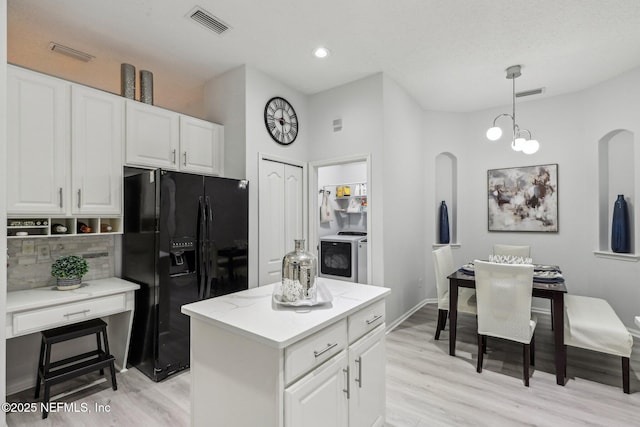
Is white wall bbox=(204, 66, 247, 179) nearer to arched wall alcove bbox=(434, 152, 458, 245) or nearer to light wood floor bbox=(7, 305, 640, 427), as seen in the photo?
light wood floor bbox=(7, 305, 640, 427)

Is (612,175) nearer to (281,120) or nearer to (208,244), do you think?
(281,120)

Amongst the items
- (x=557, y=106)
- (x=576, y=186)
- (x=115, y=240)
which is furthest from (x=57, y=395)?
(x=557, y=106)

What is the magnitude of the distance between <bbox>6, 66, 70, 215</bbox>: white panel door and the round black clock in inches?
72.6

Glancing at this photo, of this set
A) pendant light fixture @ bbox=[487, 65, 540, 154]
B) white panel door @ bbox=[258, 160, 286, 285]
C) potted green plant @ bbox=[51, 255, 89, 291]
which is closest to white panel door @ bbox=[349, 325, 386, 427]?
white panel door @ bbox=[258, 160, 286, 285]

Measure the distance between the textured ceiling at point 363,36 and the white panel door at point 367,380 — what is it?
246cm

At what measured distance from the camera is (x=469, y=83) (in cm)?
389

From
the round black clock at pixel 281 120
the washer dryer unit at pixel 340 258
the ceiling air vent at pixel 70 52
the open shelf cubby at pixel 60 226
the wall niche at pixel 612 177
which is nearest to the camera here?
the open shelf cubby at pixel 60 226

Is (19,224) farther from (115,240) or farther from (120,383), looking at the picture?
(120,383)

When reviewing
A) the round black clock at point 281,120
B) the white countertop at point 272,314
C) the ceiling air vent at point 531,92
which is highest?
the ceiling air vent at point 531,92

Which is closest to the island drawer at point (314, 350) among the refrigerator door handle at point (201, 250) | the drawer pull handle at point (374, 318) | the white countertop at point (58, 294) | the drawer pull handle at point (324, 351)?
the drawer pull handle at point (324, 351)

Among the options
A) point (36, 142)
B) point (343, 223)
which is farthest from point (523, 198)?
point (36, 142)

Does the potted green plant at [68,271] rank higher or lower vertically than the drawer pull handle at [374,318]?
higher

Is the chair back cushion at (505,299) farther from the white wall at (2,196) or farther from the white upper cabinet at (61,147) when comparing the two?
the white wall at (2,196)

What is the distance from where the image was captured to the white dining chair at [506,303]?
251 cm
